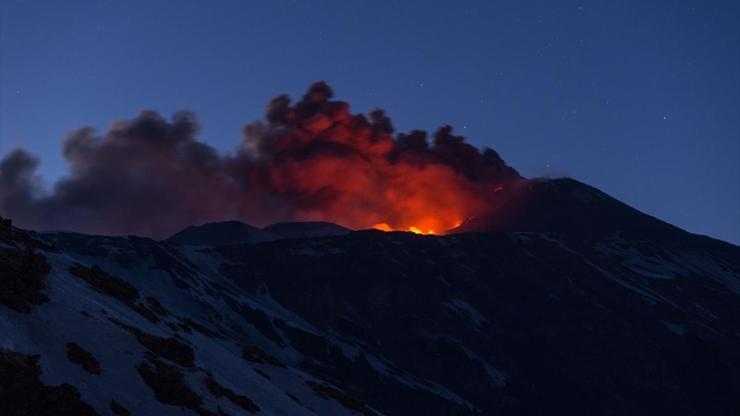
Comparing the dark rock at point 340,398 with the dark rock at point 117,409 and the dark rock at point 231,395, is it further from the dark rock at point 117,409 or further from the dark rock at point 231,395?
the dark rock at point 117,409

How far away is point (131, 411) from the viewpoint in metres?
26.4

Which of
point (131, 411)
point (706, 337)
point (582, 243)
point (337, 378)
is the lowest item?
point (337, 378)

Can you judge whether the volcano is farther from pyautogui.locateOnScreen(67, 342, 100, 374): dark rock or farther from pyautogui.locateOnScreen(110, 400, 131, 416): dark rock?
pyautogui.locateOnScreen(110, 400, 131, 416): dark rock

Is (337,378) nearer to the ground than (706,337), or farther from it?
nearer to the ground

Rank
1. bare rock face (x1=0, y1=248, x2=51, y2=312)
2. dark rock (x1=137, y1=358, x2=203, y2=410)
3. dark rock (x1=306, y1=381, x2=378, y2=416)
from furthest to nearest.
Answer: dark rock (x1=306, y1=381, x2=378, y2=416) < dark rock (x1=137, y1=358, x2=203, y2=410) < bare rock face (x1=0, y1=248, x2=51, y2=312)

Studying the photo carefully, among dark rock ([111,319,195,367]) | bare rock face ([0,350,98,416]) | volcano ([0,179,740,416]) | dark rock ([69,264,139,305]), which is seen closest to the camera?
bare rock face ([0,350,98,416])

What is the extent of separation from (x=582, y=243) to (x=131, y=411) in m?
180

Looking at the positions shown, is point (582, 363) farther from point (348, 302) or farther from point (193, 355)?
point (193, 355)

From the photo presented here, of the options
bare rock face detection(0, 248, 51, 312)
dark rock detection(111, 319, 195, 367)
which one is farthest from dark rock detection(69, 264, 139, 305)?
bare rock face detection(0, 248, 51, 312)

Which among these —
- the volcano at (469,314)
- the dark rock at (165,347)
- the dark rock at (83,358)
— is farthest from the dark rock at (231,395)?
the volcano at (469,314)

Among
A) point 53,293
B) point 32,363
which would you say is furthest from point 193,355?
point 32,363

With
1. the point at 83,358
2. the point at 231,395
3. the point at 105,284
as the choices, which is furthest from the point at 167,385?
the point at 105,284

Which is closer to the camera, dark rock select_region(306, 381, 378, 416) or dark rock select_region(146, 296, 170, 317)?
dark rock select_region(146, 296, 170, 317)

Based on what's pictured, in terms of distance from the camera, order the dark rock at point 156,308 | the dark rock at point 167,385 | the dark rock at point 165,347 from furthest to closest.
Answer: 1. the dark rock at point 156,308
2. the dark rock at point 165,347
3. the dark rock at point 167,385
